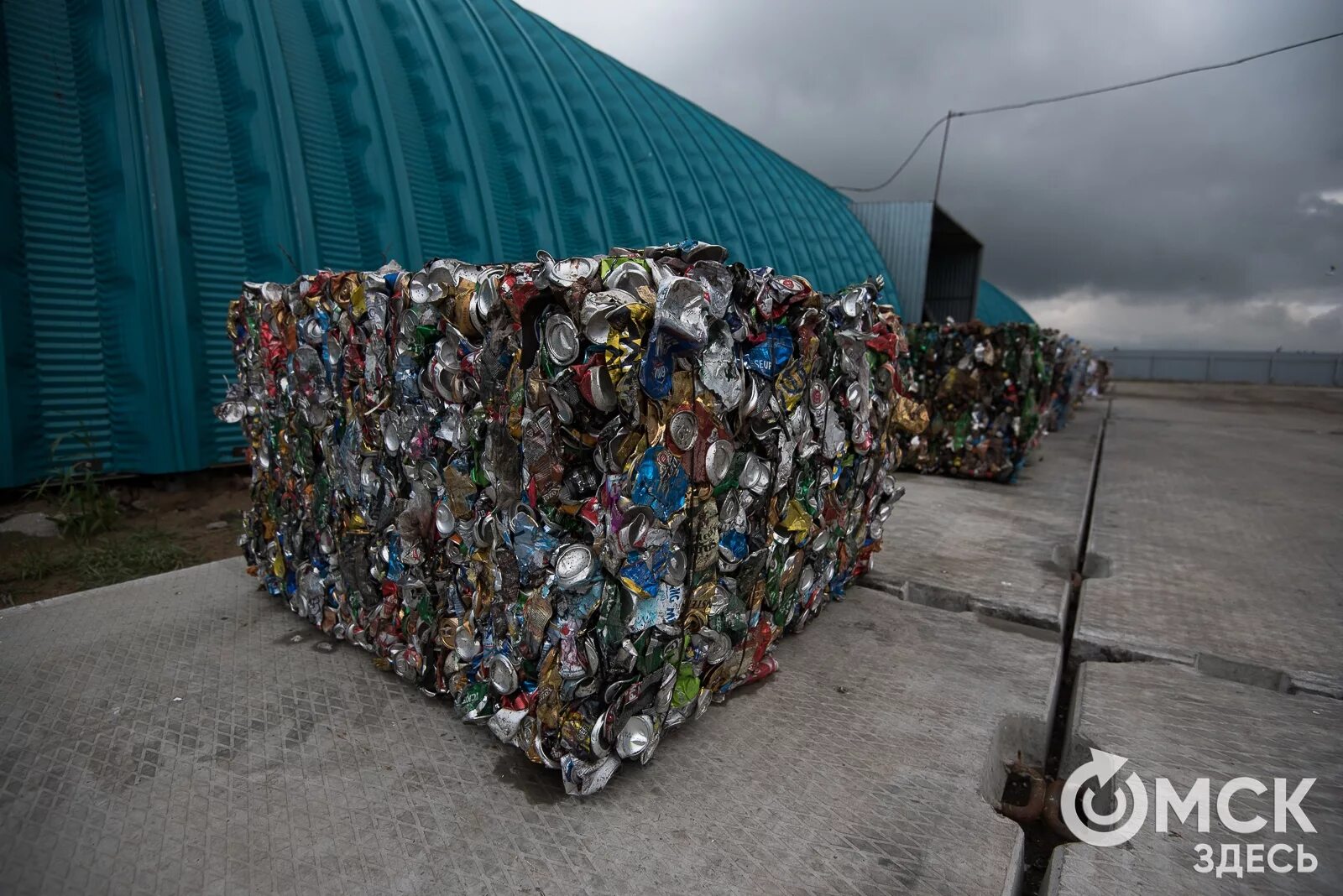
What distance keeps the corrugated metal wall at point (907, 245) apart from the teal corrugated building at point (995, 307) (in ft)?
25.6

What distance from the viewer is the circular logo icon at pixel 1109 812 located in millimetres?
1884

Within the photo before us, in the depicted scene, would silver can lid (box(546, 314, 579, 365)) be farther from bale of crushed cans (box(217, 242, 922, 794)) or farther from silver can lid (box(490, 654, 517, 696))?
silver can lid (box(490, 654, 517, 696))

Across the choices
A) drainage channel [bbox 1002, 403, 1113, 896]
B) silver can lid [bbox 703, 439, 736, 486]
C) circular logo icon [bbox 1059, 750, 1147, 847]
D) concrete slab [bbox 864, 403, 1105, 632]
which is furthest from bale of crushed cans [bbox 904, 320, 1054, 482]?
silver can lid [bbox 703, 439, 736, 486]

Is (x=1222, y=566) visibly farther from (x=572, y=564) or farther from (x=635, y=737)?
(x=572, y=564)

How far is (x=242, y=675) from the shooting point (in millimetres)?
2541

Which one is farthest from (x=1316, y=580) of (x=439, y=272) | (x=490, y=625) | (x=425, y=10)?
(x=425, y=10)

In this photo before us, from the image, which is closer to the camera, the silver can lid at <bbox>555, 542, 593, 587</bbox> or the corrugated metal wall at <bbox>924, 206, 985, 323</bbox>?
the silver can lid at <bbox>555, 542, 593, 587</bbox>

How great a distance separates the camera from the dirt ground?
3.79 m

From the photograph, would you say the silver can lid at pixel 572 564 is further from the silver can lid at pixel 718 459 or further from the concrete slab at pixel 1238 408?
the concrete slab at pixel 1238 408

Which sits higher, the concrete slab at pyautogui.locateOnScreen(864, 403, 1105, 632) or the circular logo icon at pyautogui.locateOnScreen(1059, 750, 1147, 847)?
the concrete slab at pyautogui.locateOnScreen(864, 403, 1105, 632)

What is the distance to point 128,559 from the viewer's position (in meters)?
4.04

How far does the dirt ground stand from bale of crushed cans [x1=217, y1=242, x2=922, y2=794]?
5.81 feet

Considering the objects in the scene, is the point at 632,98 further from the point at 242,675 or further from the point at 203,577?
the point at 242,675

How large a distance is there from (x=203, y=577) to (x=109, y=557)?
3.37 feet
